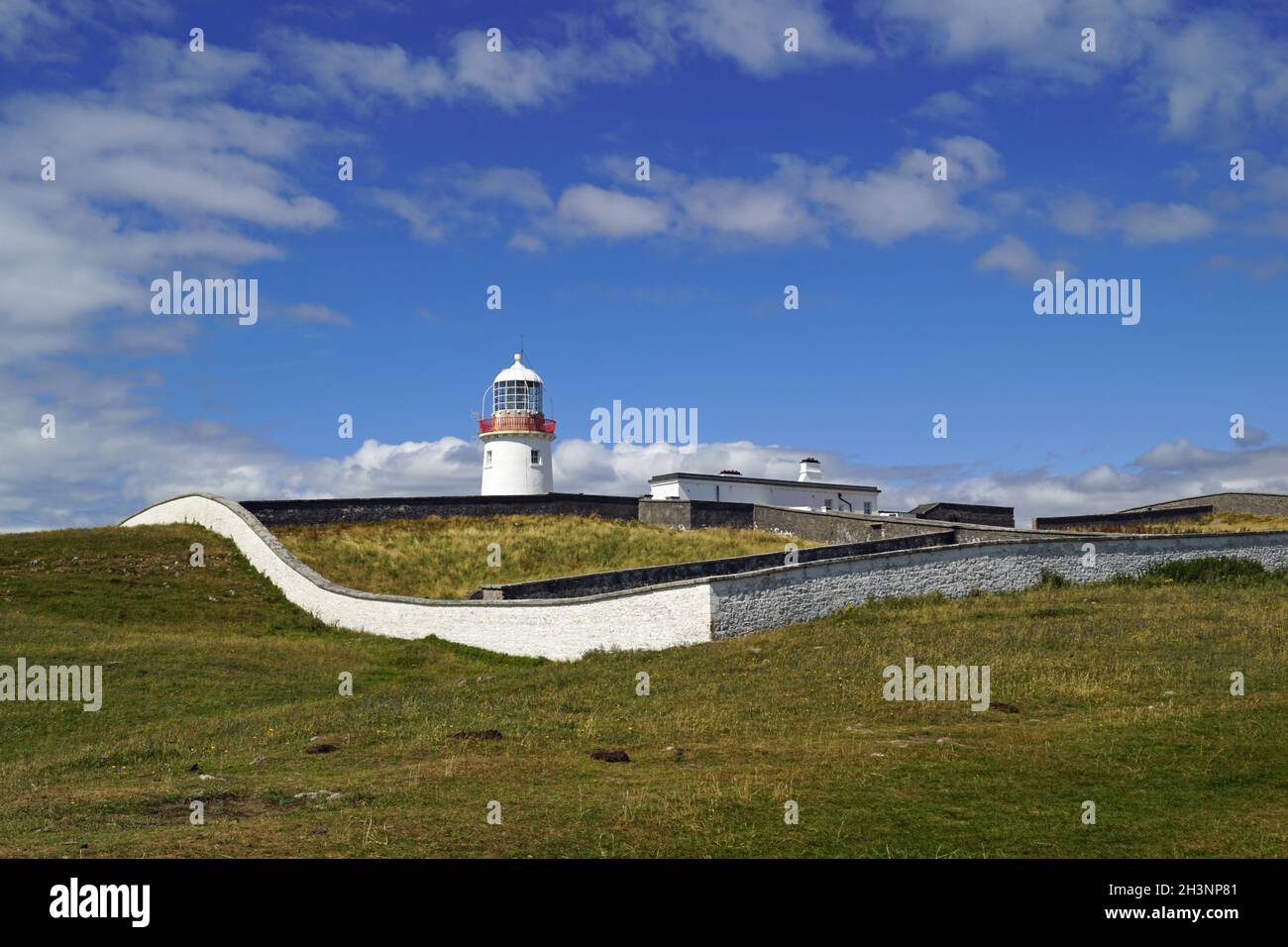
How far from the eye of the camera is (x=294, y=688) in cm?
2384

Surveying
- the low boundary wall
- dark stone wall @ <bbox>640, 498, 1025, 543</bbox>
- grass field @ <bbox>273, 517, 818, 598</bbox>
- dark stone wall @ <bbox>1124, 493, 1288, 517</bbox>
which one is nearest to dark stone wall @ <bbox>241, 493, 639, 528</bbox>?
grass field @ <bbox>273, 517, 818, 598</bbox>

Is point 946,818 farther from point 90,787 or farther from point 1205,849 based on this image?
point 90,787

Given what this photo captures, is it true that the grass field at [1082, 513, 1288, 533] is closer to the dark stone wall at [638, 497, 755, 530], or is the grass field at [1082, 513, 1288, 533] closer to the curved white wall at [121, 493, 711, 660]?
the dark stone wall at [638, 497, 755, 530]

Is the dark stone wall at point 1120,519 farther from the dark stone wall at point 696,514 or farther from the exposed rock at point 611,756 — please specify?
the exposed rock at point 611,756

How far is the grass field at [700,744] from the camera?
10188 mm

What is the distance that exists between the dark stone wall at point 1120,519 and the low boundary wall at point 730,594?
1447 cm

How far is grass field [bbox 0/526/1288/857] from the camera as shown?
1019 centimetres

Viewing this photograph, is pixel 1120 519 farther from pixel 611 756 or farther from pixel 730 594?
pixel 611 756

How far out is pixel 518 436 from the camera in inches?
2272

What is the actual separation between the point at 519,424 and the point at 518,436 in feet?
2.23

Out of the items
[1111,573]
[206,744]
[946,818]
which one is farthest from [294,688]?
[1111,573]

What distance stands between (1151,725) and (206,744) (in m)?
14.5

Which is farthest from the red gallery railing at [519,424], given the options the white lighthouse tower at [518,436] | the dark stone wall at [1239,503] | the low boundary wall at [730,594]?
the dark stone wall at [1239,503]
